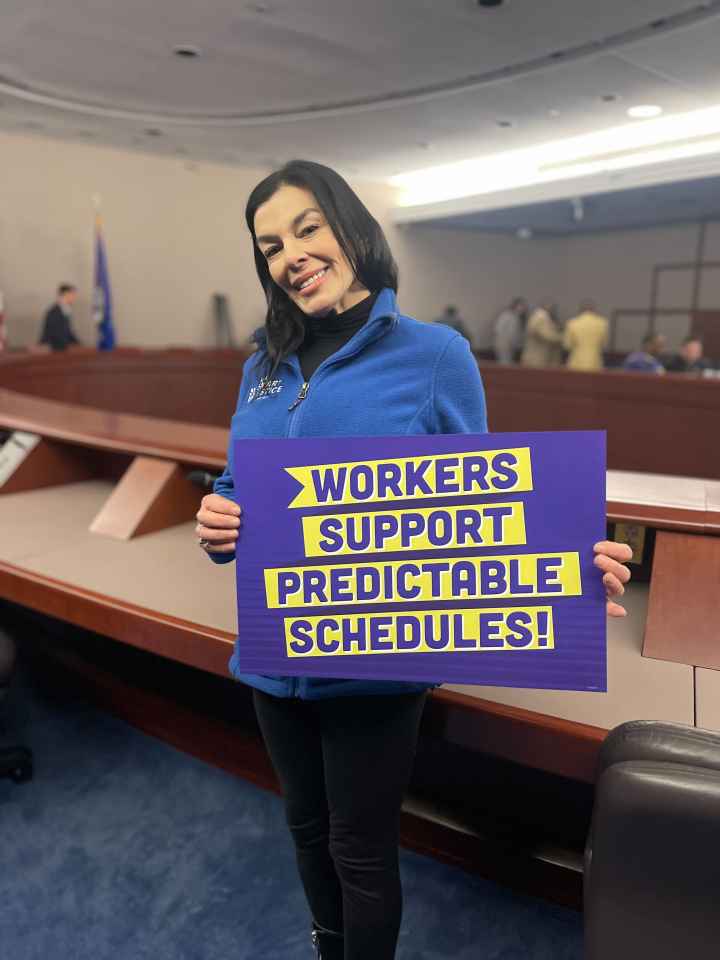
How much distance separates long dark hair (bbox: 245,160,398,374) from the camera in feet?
3.13

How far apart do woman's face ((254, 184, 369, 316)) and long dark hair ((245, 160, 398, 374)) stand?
0.01 meters

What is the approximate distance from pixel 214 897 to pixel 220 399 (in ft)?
19.9

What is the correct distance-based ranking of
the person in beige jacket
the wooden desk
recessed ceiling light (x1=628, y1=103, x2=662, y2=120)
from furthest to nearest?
1. the person in beige jacket
2. recessed ceiling light (x1=628, y1=103, x2=662, y2=120)
3. the wooden desk

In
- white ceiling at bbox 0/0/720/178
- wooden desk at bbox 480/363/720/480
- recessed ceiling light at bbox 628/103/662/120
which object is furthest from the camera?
recessed ceiling light at bbox 628/103/662/120

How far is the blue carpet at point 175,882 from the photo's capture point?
142 cm

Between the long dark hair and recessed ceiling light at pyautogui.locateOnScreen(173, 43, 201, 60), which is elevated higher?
recessed ceiling light at pyautogui.locateOnScreen(173, 43, 201, 60)

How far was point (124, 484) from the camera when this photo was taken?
6.70 feet

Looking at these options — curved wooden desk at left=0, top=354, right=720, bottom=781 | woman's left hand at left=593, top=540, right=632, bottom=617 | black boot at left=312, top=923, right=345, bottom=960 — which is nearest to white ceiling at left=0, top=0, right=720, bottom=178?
curved wooden desk at left=0, top=354, right=720, bottom=781

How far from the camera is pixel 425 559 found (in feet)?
3.12

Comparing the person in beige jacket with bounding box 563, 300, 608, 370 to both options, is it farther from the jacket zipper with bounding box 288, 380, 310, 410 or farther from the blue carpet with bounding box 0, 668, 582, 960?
the jacket zipper with bounding box 288, 380, 310, 410

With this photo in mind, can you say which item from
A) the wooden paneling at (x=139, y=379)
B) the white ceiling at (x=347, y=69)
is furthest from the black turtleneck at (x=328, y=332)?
the wooden paneling at (x=139, y=379)

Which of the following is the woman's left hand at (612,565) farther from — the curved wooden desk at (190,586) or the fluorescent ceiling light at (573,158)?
the fluorescent ceiling light at (573,158)

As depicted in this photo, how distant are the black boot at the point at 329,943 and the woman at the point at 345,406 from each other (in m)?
0.09

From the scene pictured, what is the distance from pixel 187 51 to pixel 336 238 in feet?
16.3
